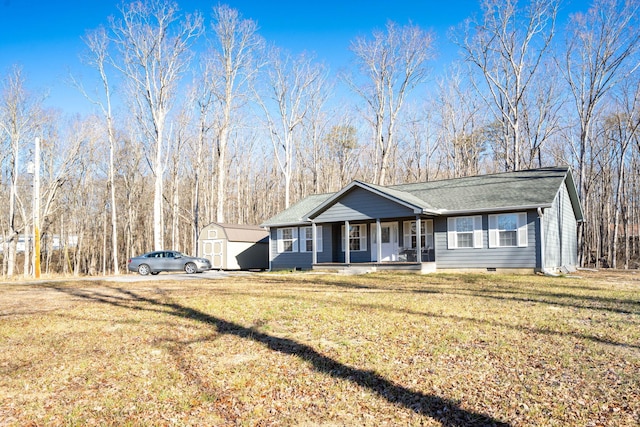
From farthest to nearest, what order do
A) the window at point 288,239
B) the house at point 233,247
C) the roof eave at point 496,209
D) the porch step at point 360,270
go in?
the house at point 233,247 < the window at point 288,239 < the porch step at point 360,270 < the roof eave at point 496,209

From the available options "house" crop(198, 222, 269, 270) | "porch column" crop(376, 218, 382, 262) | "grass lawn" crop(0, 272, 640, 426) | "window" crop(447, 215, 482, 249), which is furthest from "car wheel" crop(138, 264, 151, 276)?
"window" crop(447, 215, 482, 249)

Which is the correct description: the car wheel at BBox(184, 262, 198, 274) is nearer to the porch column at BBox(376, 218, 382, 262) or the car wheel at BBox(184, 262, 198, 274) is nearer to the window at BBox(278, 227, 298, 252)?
the window at BBox(278, 227, 298, 252)

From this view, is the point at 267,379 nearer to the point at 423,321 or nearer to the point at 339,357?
the point at 339,357

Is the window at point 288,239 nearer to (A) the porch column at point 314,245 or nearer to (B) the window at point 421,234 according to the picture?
(A) the porch column at point 314,245

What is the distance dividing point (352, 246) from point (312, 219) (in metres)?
2.60

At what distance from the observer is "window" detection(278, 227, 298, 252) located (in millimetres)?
26583

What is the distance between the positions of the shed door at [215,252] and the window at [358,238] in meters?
Answer: 8.89

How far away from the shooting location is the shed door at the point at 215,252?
29328 mm

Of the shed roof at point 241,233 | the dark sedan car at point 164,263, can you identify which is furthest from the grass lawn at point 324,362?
the shed roof at point 241,233

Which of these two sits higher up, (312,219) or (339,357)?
(312,219)

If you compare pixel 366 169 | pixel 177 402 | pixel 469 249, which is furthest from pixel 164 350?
pixel 366 169

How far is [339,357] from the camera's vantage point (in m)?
7.11

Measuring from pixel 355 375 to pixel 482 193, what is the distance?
1711 cm

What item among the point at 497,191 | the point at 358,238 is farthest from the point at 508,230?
the point at 358,238
